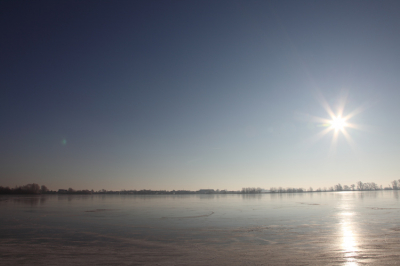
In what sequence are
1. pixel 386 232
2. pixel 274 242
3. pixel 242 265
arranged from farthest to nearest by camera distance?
pixel 386 232
pixel 274 242
pixel 242 265

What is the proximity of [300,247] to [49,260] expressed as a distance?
11.7m

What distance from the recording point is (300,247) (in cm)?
1280

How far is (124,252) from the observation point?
12.0 metres

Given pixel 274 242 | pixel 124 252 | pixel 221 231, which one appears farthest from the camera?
pixel 221 231

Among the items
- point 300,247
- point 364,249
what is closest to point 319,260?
point 300,247

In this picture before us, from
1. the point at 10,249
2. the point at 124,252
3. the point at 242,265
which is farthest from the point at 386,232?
the point at 10,249

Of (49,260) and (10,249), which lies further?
(10,249)

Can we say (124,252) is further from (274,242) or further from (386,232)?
(386,232)

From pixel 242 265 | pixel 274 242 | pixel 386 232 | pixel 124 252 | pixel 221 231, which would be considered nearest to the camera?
pixel 242 265

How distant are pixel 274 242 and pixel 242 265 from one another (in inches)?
204

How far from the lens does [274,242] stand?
46.6 feet

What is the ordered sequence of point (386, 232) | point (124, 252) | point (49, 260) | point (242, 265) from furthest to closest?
point (386, 232), point (124, 252), point (49, 260), point (242, 265)

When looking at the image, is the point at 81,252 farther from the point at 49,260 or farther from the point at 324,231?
the point at 324,231

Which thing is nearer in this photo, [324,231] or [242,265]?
[242,265]
